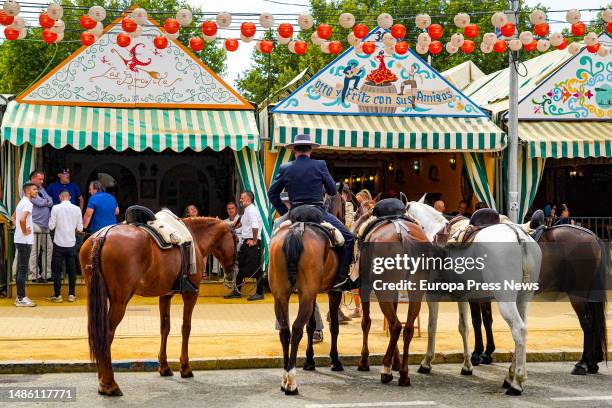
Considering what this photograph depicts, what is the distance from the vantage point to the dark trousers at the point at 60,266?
41.8 ft

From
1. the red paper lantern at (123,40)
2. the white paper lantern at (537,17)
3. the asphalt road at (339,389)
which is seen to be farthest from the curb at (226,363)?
the red paper lantern at (123,40)

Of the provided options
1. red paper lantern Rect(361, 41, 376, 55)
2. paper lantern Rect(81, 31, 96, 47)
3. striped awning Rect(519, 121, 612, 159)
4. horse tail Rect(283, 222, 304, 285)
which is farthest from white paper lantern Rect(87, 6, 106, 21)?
striped awning Rect(519, 121, 612, 159)

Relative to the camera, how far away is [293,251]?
717 centimetres

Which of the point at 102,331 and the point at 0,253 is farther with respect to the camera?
the point at 0,253

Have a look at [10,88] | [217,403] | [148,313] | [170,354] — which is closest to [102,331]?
[217,403]

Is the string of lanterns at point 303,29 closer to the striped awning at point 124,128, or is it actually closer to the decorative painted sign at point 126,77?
the decorative painted sign at point 126,77

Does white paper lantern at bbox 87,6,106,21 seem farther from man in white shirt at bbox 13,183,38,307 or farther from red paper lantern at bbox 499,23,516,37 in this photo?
red paper lantern at bbox 499,23,516,37

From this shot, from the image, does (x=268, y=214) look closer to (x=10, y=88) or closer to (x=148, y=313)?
(x=148, y=313)

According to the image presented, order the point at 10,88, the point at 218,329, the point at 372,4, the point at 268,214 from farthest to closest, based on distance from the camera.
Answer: the point at 372,4 → the point at 10,88 → the point at 268,214 → the point at 218,329

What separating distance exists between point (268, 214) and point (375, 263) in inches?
276

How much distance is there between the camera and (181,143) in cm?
1362

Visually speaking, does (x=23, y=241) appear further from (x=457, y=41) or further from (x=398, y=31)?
(x=457, y=41)

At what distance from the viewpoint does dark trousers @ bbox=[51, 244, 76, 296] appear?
12.8 meters

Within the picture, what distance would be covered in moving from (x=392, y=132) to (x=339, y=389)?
7735 millimetres
